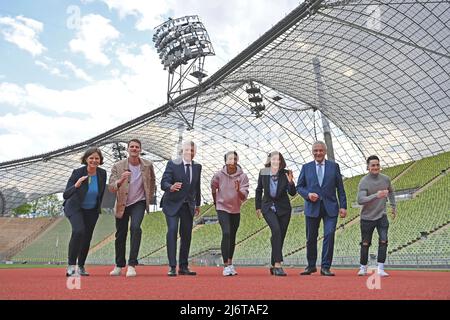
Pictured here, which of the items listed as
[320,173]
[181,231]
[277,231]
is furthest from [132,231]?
[320,173]

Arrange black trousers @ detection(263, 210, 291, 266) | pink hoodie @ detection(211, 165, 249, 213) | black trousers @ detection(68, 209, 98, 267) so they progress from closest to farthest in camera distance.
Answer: black trousers @ detection(68, 209, 98, 267), black trousers @ detection(263, 210, 291, 266), pink hoodie @ detection(211, 165, 249, 213)

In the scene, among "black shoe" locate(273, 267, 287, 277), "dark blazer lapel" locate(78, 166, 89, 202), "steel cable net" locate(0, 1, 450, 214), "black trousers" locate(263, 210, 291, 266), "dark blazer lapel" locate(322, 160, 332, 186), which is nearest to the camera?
"dark blazer lapel" locate(78, 166, 89, 202)

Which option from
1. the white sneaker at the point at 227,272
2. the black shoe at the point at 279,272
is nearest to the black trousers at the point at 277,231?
the black shoe at the point at 279,272

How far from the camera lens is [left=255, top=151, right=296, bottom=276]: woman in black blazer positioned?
7.31m

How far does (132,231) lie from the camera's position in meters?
7.13

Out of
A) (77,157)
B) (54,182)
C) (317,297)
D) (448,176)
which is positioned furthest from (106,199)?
(317,297)

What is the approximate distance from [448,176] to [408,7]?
36.6 feet

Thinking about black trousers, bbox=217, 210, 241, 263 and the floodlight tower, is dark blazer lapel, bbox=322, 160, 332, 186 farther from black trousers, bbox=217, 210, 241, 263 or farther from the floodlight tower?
the floodlight tower

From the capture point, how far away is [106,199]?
6600cm

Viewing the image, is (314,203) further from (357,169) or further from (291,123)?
(357,169)

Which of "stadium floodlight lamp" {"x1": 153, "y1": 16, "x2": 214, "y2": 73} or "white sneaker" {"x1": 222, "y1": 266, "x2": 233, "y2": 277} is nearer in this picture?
"white sneaker" {"x1": 222, "y1": 266, "x2": 233, "y2": 277}

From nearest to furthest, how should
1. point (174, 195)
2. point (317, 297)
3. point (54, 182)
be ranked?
point (317, 297) < point (174, 195) < point (54, 182)

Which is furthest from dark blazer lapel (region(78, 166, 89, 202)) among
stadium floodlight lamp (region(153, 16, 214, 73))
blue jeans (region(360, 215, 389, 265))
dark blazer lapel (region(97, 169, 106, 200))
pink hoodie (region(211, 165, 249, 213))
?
stadium floodlight lamp (region(153, 16, 214, 73))

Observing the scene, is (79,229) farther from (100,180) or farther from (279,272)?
(279,272)
